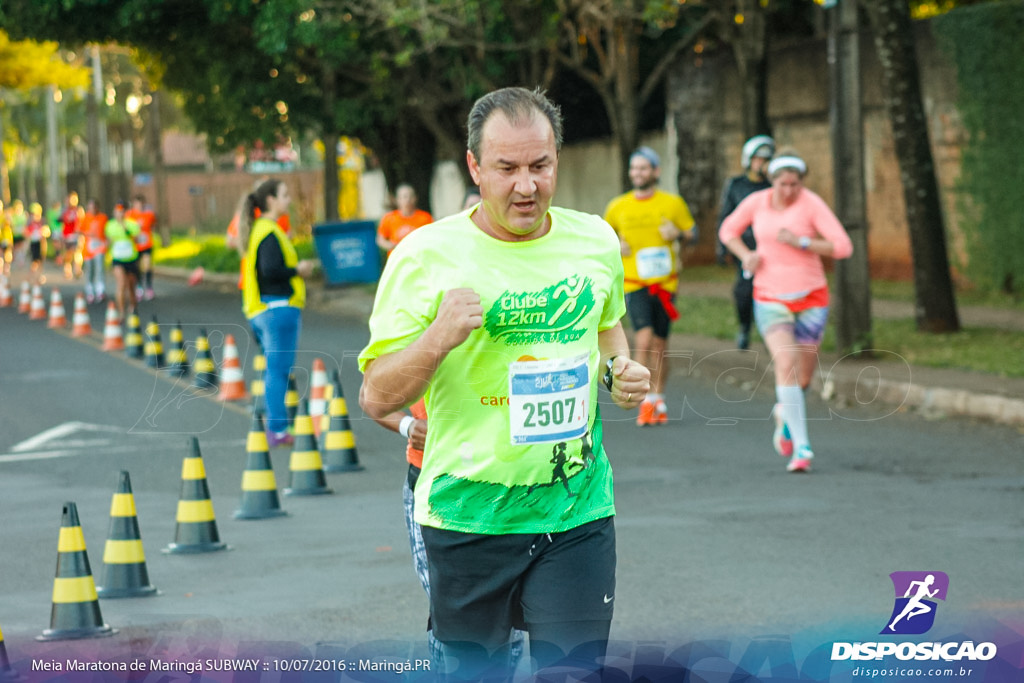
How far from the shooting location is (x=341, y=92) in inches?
1174

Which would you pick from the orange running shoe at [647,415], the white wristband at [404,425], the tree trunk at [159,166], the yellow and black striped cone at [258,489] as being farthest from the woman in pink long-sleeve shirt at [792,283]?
the tree trunk at [159,166]

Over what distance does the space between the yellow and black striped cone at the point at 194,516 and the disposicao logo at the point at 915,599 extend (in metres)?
3.45

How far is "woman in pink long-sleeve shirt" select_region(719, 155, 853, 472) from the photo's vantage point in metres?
10.1

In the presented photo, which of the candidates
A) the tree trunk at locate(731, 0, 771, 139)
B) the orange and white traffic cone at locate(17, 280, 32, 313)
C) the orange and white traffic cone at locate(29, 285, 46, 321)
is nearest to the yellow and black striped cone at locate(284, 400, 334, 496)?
the tree trunk at locate(731, 0, 771, 139)

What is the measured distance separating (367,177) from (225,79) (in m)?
24.5

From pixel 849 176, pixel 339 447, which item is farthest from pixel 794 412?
pixel 849 176

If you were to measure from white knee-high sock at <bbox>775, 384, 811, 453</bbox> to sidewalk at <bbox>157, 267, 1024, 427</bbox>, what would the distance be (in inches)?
46.9

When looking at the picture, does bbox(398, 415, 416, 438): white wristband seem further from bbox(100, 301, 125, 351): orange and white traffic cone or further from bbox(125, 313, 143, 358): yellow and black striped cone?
bbox(100, 301, 125, 351): orange and white traffic cone

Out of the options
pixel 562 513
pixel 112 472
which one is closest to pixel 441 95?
pixel 112 472

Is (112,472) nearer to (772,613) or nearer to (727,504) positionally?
(727,504)

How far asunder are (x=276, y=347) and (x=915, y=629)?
22.0ft

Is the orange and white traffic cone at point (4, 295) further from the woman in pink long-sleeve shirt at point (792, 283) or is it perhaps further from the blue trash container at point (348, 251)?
the woman in pink long-sleeve shirt at point (792, 283)

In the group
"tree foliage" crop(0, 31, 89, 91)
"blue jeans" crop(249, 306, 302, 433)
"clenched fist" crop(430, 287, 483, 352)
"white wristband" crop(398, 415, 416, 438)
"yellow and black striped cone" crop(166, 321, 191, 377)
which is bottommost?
"yellow and black striped cone" crop(166, 321, 191, 377)

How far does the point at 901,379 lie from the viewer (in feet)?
44.3
